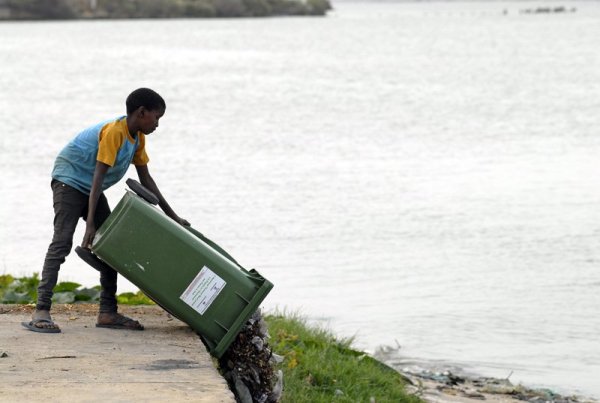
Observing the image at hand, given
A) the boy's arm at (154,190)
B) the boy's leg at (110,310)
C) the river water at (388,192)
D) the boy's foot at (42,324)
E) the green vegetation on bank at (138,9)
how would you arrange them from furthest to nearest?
the green vegetation on bank at (138,9) → the river water at (388,192) → the boy's leg at (110,310) → the boy's arm at (154,190) → the boy's foot at (42,324)

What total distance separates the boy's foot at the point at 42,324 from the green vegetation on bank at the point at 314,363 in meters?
1.28

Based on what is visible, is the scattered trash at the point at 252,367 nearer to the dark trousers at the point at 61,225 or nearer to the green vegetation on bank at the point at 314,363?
the green vegetation on bank at the point at 314,363

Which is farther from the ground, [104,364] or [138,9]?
[138,9]

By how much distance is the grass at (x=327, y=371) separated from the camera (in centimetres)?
753

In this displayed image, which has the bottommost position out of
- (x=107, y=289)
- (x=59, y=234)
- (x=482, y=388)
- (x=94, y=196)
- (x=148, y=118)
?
(x=482, y=388)

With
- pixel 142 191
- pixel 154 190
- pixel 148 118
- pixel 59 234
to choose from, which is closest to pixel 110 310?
pixel 59 234

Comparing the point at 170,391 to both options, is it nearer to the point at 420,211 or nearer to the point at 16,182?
the point at 420,211

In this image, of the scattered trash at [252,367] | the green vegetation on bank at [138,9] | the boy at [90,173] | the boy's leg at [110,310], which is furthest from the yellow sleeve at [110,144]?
the green vegetation on bank at [138,9]

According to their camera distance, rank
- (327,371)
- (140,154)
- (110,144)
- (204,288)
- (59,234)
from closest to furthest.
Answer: (204,288) < (110,144) < (59,234) < (140,154) < (327,371)

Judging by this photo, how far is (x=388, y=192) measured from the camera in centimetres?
1880

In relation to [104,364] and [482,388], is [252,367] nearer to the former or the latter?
[104,364]

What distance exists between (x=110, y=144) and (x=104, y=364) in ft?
4.01

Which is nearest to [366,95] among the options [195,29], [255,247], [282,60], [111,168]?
[282,60]

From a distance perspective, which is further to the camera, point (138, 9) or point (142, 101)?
point (138, 9)
